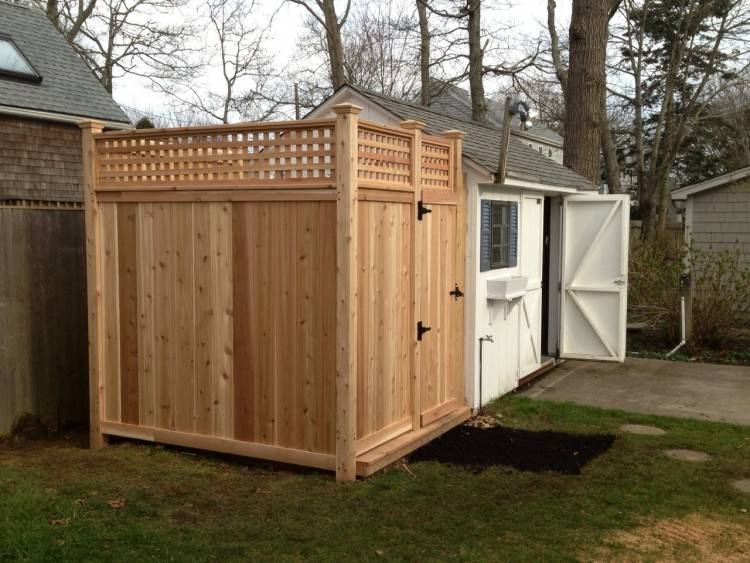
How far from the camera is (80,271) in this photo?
265 inches

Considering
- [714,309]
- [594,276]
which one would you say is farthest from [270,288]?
[714,309]

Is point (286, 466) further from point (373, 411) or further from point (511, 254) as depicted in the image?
point (511, 254)

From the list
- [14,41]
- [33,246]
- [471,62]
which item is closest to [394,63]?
[471,62]

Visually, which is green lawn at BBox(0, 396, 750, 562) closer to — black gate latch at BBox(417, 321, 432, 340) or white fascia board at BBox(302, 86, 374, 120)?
black gate latch at BBox(417, 321, 432, 340)

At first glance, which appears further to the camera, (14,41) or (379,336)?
(14,41)

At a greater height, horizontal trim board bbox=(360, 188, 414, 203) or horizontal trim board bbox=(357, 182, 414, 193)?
horizontal trim board bbox=(357, 182, 414, 193)

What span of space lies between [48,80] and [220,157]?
990 cm

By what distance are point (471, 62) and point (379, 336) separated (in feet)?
45.8

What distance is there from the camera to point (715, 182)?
1419cm

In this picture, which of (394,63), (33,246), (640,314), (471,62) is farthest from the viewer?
(394,63)

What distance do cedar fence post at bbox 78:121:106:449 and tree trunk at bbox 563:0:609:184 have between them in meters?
8.25

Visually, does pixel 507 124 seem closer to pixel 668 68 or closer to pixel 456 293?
pixel 456 293

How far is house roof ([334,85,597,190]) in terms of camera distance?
23.8 ft

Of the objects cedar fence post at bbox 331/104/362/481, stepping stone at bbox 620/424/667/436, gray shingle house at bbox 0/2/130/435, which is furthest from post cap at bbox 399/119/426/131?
stepping stone at bbox 620/424/667/436
